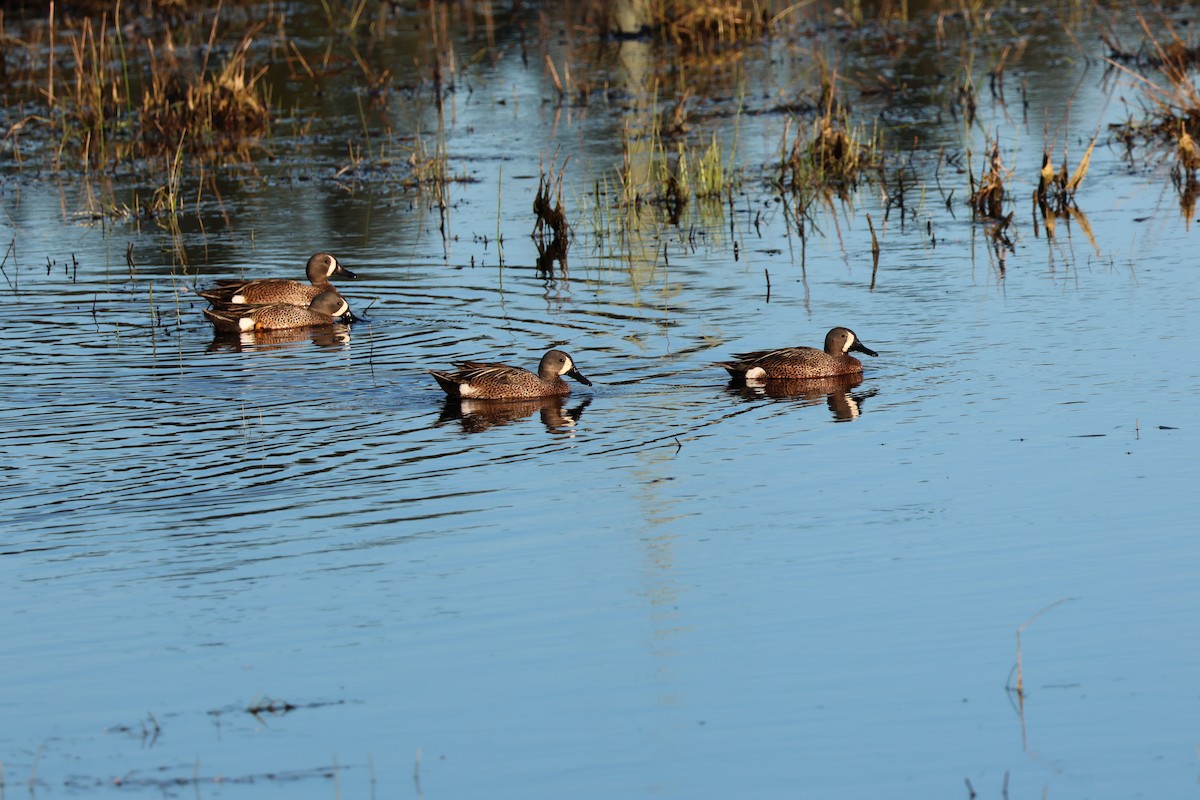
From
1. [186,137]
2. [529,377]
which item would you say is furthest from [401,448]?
[186,137]

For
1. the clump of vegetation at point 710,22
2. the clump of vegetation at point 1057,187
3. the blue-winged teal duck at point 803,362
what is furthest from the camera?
the clump of vegetation at point 710,22

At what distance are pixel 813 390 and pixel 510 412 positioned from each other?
1931 mm

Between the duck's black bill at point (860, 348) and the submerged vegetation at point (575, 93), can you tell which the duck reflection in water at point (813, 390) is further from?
the submerged vegetation at point (575, 93)

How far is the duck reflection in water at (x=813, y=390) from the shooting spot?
11.5 m

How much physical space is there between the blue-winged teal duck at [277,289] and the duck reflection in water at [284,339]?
24cm

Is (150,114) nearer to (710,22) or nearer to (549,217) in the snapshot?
(549,217)

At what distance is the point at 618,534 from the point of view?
28.7 feet

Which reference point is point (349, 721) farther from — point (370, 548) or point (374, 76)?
point (374, 76)

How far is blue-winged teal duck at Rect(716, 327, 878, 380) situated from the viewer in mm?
11789

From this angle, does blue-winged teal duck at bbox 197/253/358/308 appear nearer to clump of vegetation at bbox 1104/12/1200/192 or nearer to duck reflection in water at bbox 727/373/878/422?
duck reflection in water at bbox 727/373/878/422

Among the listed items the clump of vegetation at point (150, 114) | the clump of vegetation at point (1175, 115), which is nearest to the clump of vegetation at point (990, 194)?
the clump of vegetation at point (1175, 115)

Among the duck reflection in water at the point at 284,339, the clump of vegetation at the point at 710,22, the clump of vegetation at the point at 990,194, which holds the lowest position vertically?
the duck reflection in water at the point at 284,339

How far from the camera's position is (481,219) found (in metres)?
17.8

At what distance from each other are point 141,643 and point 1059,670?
3.59 meters
